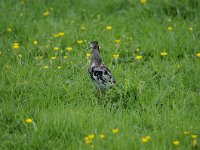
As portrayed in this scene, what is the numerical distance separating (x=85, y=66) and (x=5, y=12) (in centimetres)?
262

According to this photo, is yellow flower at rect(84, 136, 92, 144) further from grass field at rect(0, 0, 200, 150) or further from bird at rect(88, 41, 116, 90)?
bird at rect(88, 41, 116, 90)

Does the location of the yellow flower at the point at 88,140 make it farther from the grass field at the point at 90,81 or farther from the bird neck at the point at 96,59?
the bird neck at the point at 96,59

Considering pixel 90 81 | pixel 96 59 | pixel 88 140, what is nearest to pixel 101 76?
pixel 96 59

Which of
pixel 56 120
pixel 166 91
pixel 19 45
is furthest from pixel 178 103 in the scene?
pixel 19 45

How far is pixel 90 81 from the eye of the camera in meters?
6.61

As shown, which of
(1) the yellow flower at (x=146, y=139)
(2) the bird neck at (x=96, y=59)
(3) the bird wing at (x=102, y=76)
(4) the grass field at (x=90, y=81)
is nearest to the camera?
(1) the yellow flower at (x=146, y=139)

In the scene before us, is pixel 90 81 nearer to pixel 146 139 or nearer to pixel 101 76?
pixel 101 76

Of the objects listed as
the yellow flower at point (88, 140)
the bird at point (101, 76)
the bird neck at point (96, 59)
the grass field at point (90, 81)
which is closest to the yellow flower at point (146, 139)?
the grass field at point (90, 81)

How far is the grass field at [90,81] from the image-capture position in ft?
17.4

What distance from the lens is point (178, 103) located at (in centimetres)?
597

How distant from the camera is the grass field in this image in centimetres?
531

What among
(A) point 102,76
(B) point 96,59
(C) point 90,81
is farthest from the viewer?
(C) point 90,81

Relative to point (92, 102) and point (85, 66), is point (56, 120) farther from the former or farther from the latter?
point (85, 66)

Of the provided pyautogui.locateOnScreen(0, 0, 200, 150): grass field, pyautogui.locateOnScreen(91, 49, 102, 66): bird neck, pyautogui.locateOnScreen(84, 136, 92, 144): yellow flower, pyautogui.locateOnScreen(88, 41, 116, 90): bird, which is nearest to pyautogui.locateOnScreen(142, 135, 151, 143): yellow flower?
pyautogui.locateOnScreen(0, 0, 200, 150): grass field
